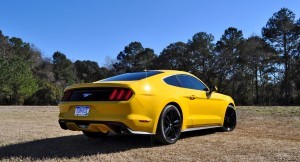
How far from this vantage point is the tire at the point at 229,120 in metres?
9.16

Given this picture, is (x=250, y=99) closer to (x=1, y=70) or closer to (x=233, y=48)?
(x=233, y=48)

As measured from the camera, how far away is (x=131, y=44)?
72.1 m

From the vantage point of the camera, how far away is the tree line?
51531 millimetres

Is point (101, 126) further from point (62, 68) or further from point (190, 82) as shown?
point (62, 68)

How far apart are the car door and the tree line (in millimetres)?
43081

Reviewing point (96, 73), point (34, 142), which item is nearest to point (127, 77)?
point (34, 142)

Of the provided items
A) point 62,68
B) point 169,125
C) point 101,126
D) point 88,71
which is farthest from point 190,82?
point 88,71

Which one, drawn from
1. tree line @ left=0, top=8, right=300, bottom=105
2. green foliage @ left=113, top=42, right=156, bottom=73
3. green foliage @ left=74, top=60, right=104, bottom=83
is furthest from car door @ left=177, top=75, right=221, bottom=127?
green foliage @ left=74, top=60, right=104, bottom=83

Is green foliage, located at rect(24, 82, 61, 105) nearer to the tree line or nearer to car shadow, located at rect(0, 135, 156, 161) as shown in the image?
the tree line

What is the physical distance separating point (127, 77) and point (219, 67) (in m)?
54.9

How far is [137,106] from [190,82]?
2067 mm

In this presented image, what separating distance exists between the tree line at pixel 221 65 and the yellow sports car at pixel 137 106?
146ft

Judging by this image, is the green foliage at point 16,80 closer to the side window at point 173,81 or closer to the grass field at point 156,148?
the grass field at point 156,148

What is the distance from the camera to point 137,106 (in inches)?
244
